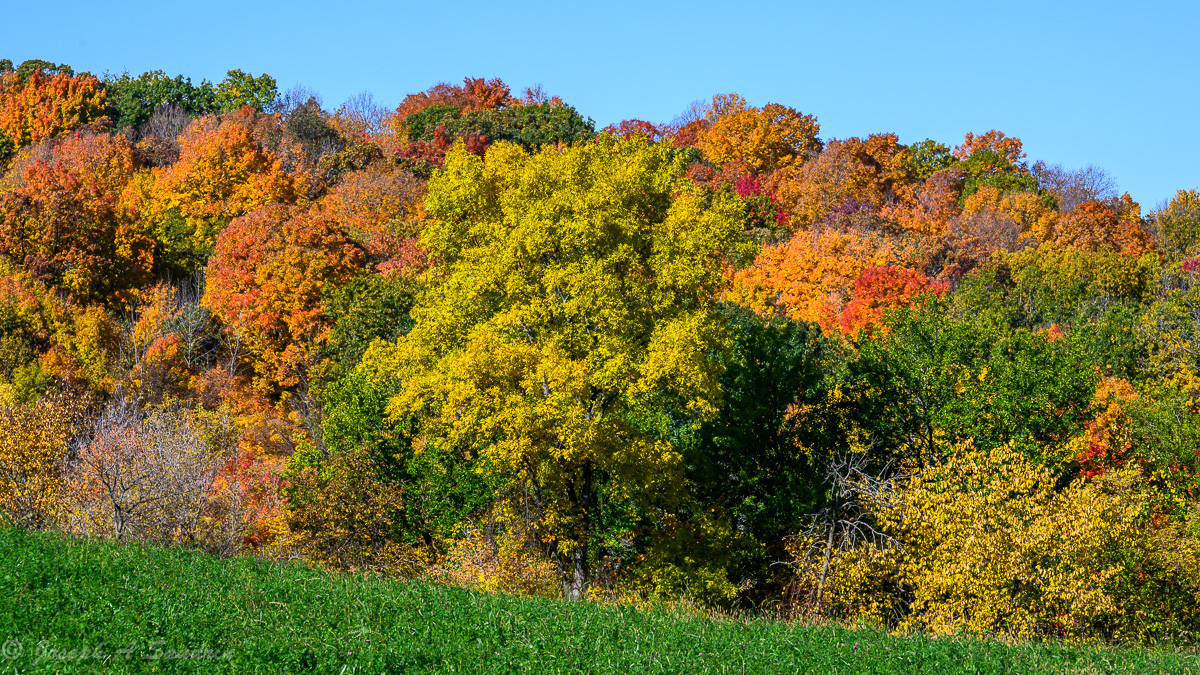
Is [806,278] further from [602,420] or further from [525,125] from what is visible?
[525,125]

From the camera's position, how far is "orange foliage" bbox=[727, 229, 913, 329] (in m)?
51.8

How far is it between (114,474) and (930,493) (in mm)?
17827

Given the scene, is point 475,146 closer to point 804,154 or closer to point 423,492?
point 804,154

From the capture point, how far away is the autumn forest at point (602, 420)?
73.0 feet

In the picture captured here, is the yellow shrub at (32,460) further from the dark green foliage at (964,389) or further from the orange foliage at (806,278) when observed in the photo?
the orange foliage at (806,278)

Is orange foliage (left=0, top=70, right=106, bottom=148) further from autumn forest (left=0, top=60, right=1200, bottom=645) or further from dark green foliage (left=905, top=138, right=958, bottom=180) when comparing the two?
dark green foliage (left=905, top=138, right=958, bottom=180)

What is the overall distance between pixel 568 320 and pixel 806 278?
1252 inches

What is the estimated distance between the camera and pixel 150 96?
8325 centimetres

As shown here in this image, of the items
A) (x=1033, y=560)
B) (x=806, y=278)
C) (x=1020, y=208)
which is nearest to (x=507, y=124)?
(x=806, y=278)

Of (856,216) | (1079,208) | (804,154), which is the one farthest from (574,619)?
(804,154)

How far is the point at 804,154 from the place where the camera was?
295 feet

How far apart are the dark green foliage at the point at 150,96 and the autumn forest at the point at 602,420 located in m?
31.5

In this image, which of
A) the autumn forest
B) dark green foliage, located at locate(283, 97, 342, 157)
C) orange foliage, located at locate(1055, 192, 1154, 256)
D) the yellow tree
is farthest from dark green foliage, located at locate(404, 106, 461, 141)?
the yellow tree

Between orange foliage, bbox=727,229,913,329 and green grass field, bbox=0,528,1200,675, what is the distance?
3624cm
